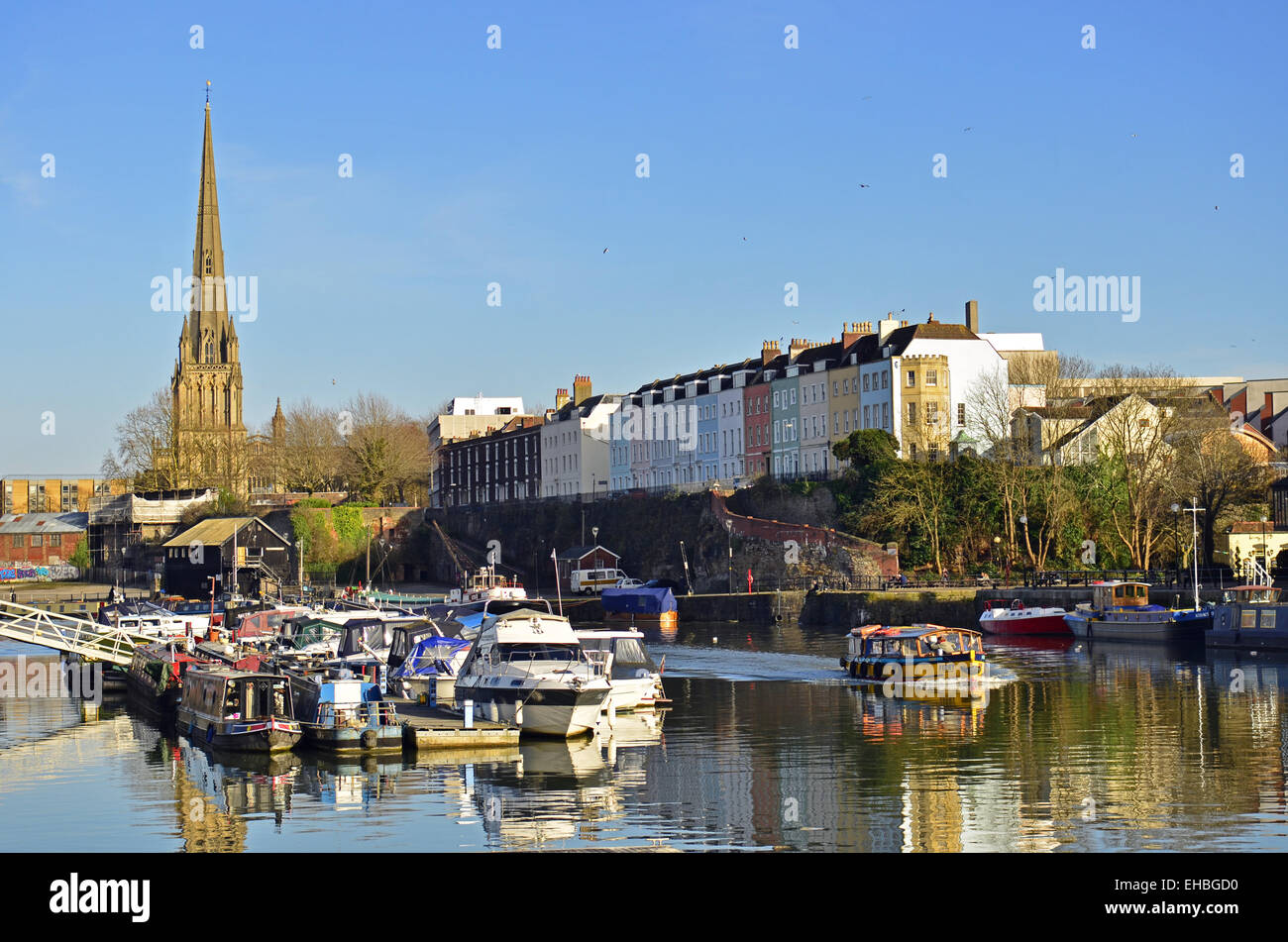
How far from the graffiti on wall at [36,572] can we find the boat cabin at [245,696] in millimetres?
97836

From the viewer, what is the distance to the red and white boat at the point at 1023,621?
61.1m

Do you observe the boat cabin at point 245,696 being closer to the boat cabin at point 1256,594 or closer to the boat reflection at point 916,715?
the boat reflection at point 916,715

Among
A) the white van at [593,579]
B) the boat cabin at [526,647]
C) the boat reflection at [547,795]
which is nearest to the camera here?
the boat reflection at [547,795]

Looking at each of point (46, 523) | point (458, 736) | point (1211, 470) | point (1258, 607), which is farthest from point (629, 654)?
point (46, 523)

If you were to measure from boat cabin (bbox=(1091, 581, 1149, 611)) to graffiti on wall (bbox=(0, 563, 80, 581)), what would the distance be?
92.0m

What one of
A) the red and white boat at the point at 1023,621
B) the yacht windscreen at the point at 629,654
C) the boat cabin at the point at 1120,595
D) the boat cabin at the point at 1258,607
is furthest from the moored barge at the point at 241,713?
the boat cabin at the point at 1120,595

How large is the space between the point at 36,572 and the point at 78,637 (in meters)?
84.4

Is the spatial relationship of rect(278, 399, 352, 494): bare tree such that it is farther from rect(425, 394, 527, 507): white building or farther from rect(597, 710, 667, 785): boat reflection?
rect(597, 710, 667, 785): boat reflection

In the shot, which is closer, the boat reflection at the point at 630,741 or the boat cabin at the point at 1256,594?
the boat reflection at the point at 630,741

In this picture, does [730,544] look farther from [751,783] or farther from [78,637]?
[751,783]

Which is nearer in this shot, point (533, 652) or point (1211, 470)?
point (533, 652)

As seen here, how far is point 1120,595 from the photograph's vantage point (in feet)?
198
